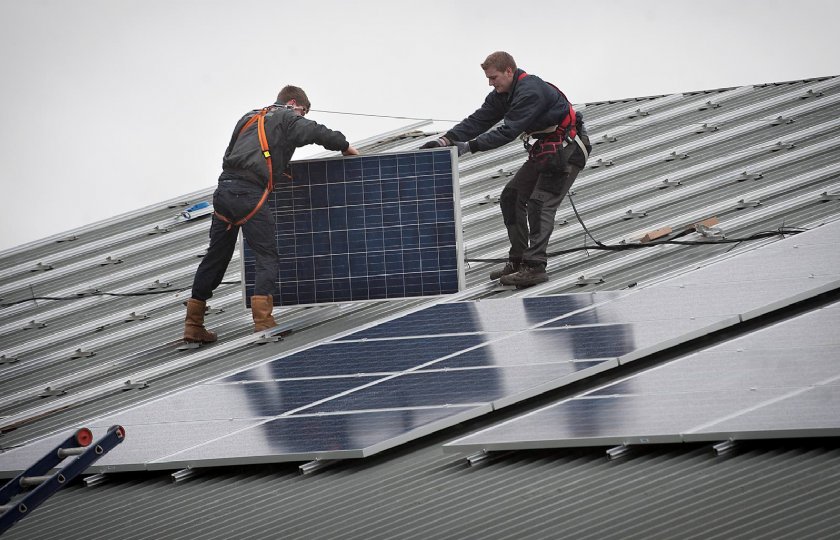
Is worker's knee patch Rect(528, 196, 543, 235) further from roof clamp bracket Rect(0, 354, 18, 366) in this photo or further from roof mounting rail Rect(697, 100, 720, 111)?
roof mounting rail Rect(697, 100, 720, 111)

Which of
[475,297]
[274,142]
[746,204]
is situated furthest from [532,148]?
[746,204]

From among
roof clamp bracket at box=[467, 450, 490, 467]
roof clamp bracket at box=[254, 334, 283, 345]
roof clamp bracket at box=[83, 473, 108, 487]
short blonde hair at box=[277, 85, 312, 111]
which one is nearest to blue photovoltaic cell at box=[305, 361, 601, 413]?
roof clamp bracket at box=[467, 450, 490, 467]

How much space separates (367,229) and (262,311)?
1.34m

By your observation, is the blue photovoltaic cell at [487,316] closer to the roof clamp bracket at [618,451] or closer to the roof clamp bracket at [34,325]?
the roof clamp bracket at [618,451]

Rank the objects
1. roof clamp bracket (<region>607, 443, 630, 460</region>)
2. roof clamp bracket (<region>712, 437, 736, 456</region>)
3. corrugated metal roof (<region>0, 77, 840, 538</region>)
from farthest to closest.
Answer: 1. roof clamp bracket (<region>607, 443, 630, 460</region>)
2. roof clamp bracket (<region>712, 437, 736, 456</region>)
3. corrugated metal roof (<region>0, 77, 840, 538</region>)

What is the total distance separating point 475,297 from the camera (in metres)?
14.1

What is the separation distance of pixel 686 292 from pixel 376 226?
3.50 meters

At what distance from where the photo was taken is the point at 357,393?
11070mm

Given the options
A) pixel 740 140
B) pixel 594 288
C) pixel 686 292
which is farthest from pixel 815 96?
pixel 686 292

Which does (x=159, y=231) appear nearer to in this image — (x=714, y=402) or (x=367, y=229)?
(x=367, y=229)

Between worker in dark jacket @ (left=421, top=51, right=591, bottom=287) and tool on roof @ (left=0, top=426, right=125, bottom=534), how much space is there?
22.6 ft

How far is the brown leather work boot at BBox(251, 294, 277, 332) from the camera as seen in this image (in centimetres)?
1379

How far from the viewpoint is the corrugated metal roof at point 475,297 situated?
838 cm

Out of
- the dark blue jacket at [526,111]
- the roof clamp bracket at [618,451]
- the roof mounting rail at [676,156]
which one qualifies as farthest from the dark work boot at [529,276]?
the roof clamp bracket at [618,451]
